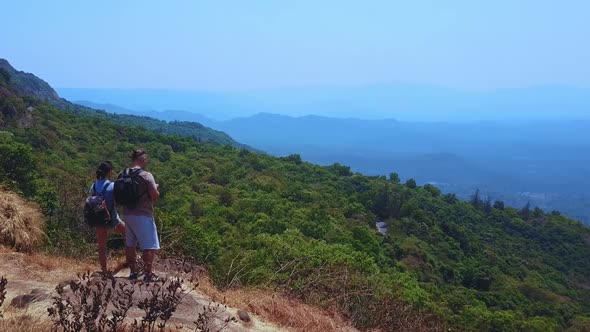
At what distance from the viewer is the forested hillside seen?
7314 millimetres

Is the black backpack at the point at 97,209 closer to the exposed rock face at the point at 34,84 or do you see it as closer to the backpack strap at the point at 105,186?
the backpack strap at the point at 105,186

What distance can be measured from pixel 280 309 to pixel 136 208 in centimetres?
202

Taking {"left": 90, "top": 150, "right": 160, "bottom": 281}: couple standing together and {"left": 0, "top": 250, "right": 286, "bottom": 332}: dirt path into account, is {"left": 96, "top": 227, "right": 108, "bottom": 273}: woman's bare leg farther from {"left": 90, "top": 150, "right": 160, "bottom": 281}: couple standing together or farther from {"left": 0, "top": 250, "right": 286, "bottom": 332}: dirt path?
{"left": 0, "top": 250, "right": 286, "bottom": 332}: dirt path

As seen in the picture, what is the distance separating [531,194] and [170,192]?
643ft

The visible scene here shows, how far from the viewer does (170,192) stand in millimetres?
32625

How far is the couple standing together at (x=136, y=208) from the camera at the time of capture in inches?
201

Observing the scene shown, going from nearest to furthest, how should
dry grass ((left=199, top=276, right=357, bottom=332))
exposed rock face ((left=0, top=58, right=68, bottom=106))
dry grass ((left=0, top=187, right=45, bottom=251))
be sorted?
dry grass ((left=199, top=276, right=357, bottom=332)) < dry grass ((left=0, top=187, right=45, bottom=251)) < exposed rock face ((left=0, top=58, right=68, bottom=106))

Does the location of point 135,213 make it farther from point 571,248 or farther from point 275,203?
point 571,248

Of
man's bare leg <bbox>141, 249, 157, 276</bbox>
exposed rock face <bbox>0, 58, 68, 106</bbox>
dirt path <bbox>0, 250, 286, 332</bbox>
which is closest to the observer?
dirt path <bbox>0, 250, 286, 332</bbox>

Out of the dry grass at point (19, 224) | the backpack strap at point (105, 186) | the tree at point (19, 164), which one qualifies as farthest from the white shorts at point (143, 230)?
the tree at point (19, 164)

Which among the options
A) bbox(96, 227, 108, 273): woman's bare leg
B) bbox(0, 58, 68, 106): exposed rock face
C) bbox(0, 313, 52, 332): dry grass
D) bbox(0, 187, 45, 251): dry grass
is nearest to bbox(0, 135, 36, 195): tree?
bbox(0, 187, 45, 251): dry grass

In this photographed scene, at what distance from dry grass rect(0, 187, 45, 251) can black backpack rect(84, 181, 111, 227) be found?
203cm

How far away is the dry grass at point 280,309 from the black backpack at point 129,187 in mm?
1404

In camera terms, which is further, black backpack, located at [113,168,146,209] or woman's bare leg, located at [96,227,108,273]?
woman's bare leg, located at [96,227,108,273]
